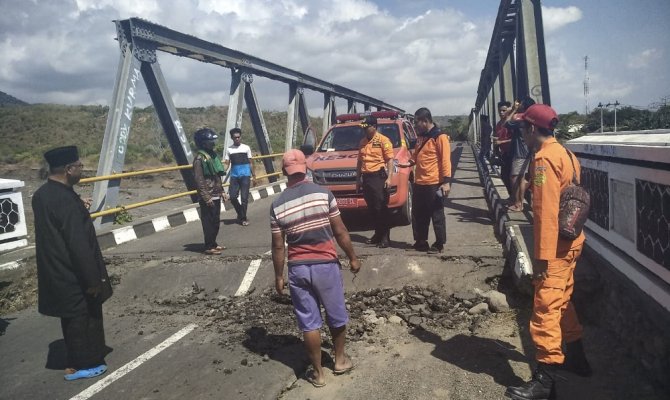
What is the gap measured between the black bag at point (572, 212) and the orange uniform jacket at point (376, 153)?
3309 mm

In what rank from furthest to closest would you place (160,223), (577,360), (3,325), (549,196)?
(160,223) < (3,325) < (577,360) < (549,196)

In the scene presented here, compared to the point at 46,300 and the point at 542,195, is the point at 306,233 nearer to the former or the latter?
the point at 542,195

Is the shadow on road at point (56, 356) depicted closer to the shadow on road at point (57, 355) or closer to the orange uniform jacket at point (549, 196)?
the shadow on road at point (57, 355)

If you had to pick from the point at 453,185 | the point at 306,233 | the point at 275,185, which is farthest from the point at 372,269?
the point at 275,185

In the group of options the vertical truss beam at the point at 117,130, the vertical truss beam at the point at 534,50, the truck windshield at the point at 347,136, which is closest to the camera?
the vertical truss beam at the point at 534,50

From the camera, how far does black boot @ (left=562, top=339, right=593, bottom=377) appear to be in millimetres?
3074

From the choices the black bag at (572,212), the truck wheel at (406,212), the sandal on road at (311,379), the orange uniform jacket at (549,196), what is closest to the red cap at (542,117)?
the orange uniform jacket at (549,196)

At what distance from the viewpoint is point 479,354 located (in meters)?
3.57

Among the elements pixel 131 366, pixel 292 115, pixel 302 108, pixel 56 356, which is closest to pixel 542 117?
pixel 131 366

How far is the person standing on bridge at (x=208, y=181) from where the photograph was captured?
6180 mm

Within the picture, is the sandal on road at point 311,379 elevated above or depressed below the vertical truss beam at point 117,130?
below

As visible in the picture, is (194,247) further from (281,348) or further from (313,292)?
(313,292)

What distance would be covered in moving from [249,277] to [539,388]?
3.63 metres

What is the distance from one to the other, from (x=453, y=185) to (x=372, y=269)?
26.3 feet
